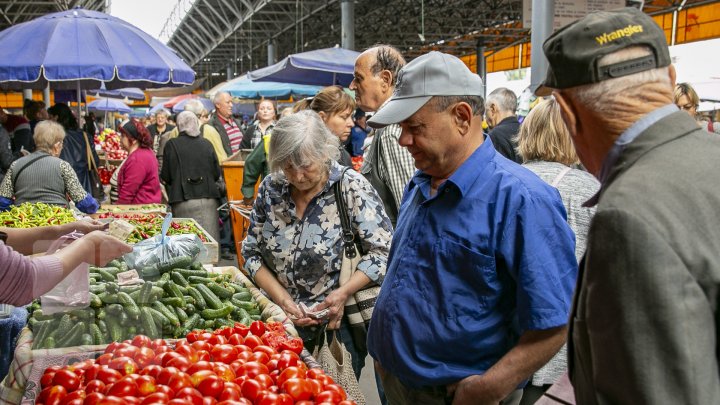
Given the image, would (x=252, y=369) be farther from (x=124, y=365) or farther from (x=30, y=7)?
(x=30, y=7)

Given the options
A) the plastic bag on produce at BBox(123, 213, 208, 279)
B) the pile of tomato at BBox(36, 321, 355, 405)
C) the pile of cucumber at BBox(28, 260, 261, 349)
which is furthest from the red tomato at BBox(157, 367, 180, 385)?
the plastic bag on produce at BBox(123, 213, 208, 279)

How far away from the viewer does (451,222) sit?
212 cm

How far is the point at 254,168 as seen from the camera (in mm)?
6484

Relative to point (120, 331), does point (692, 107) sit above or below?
above

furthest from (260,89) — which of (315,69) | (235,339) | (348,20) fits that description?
(235,339)

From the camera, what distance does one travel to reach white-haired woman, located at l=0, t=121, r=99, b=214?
625 cm

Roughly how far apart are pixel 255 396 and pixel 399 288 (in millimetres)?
701

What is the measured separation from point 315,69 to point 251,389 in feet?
23.1

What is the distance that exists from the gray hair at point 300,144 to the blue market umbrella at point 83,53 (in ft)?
12.0

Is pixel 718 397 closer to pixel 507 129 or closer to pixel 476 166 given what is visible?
pixel 476 166

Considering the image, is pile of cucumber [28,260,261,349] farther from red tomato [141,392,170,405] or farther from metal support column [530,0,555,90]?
metal support column [530,0,555,90]

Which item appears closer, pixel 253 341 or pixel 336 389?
pixel 336 389

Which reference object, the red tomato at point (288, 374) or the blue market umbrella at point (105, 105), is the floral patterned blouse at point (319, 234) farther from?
the blue market umbrella at point (105, 105)

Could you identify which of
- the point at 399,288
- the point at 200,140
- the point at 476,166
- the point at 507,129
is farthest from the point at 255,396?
the point at 200,140
